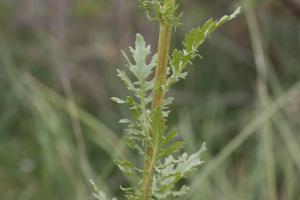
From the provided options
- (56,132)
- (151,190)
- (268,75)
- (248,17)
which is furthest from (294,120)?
(151,190)

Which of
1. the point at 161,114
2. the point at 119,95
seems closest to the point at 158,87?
the point at 161,114

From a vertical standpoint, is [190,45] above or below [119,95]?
below

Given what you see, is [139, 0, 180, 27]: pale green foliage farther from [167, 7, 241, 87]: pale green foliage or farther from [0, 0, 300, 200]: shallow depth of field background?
[0, 0, 300, 200]: shallow depth of field background

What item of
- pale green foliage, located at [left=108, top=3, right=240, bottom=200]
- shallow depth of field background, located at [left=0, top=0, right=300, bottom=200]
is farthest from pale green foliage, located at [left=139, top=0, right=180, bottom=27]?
shallow depth of field background, located at [left=0, top=0, right=300, bottom=200]

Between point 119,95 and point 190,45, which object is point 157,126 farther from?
point 119,95

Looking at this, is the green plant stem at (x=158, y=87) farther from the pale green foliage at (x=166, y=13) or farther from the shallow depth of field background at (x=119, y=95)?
the shallow depth of field background at (x=119, y=95)

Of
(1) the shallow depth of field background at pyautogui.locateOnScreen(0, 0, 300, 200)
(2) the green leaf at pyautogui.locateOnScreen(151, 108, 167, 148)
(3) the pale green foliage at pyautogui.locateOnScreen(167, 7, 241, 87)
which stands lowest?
(2) the green leaf at pyautogui.locateOnScreen(151, 108, 167, 148)
